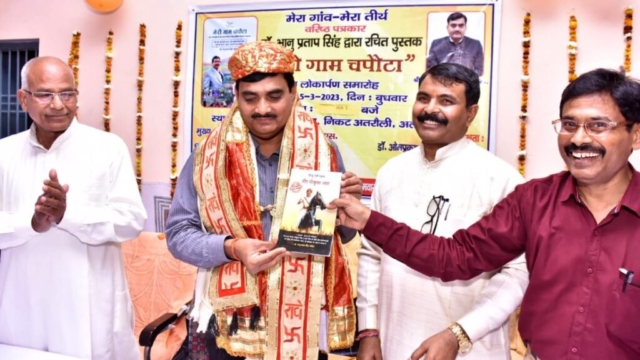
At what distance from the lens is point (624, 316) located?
1.40 meters

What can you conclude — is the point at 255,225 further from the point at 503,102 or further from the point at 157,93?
the point at 157,93

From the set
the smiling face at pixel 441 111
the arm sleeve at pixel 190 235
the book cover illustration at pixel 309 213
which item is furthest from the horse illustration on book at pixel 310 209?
the smiling face at pixel 441 111

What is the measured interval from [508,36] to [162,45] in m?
2.53

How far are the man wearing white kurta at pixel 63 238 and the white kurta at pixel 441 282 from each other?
121 cm

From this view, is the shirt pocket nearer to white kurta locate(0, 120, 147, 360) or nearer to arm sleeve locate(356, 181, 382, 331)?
arm sleeve locate(356, 181, 382, 331)

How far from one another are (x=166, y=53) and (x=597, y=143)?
3.41 metres

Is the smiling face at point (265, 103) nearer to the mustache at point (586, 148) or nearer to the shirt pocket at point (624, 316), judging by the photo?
the mustache at point (586, 148)

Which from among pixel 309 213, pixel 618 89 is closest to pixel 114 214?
pixel 309 213

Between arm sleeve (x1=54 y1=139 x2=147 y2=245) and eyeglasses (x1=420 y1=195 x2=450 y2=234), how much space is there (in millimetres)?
1363

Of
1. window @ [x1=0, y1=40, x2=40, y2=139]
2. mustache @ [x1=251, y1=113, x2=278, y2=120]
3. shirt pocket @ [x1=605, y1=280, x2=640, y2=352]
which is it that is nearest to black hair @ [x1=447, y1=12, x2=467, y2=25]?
mustache @ [x1=251, y1=113, x2=278, y2=120]

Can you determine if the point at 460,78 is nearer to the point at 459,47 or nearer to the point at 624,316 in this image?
the point at 624,316

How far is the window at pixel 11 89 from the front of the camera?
466 cm

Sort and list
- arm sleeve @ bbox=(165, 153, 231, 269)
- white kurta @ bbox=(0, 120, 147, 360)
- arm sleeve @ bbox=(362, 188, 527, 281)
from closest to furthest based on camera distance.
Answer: arm sleeve @ bbox=(362, 188, 527, 281) → arm sleeve @ bbox=(165, 153, 231, 269) → white kurta @ bbox=(0, 120, 147, 360)

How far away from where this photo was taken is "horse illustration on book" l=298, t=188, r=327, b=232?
1.78m
